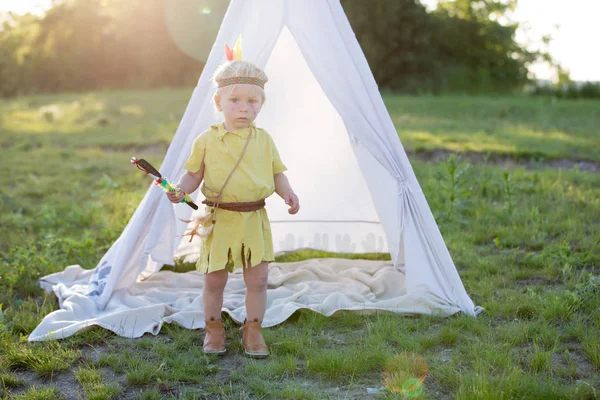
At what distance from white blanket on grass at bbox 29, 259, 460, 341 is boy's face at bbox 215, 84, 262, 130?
114 cm

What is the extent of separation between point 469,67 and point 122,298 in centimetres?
1766

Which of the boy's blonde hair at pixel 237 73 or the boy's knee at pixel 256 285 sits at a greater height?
the boy's blonde hair at pixel 237 73

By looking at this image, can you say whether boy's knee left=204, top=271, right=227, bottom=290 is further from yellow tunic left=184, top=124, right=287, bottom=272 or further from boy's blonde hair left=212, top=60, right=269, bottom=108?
boy's blonde hair left=212, top=60, right=269, bottom=108

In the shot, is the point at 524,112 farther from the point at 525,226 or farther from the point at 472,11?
the point at 472,11

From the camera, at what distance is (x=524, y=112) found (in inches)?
479

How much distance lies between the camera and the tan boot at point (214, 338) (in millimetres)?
3258

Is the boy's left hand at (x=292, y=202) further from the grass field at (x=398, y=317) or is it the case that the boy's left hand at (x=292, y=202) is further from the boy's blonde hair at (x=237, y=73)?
the grass field at (x=398, y=317)

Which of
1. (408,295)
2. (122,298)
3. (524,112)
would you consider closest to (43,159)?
(122,298)

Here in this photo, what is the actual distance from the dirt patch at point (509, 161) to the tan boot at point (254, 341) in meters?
4.60

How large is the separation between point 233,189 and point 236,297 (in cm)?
110

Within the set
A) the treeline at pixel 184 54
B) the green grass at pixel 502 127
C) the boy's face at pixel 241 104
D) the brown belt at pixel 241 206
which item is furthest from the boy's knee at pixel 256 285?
the treeline at pixel 184 54

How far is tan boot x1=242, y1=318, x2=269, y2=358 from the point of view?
321 cm

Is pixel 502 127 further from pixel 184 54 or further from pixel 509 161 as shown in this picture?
pixel 184 54

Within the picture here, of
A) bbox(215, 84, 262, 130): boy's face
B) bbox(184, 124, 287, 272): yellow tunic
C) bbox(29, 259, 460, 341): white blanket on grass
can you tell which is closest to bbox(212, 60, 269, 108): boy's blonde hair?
bbox(215, 84, 262, 130): boy's face
